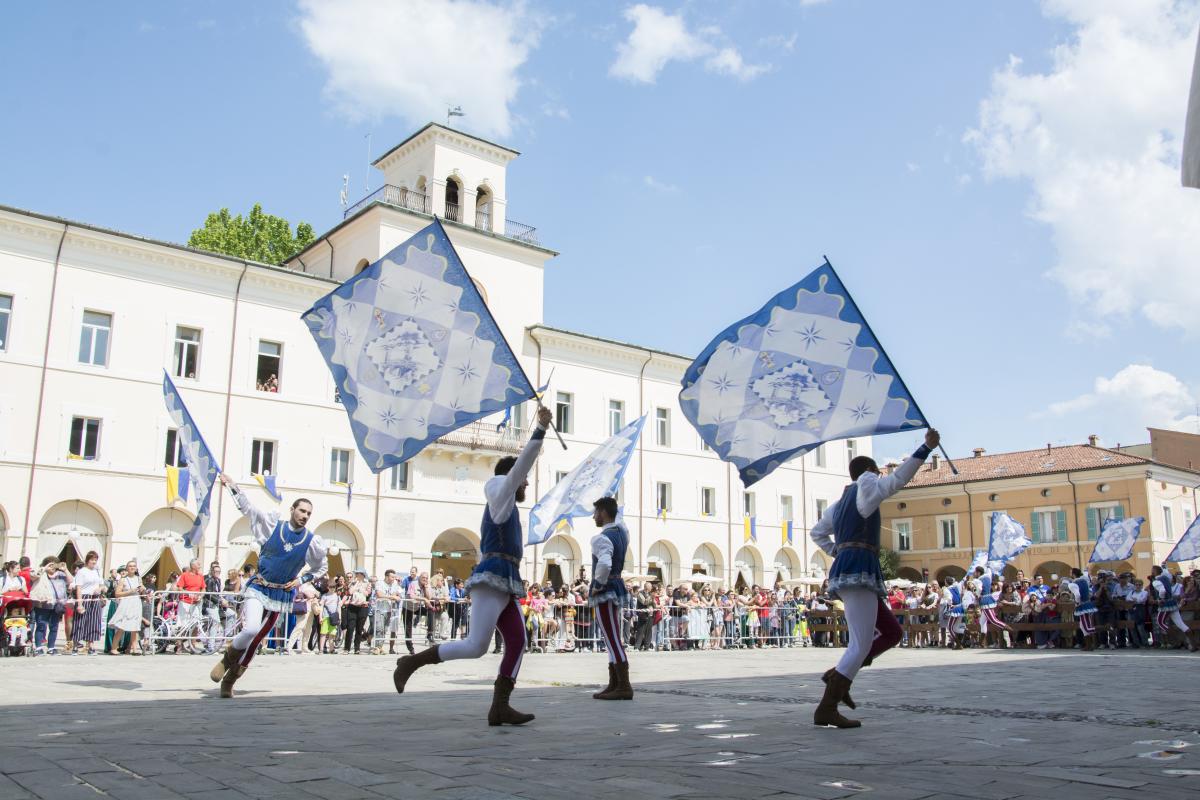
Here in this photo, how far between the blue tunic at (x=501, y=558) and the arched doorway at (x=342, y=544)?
29.9m

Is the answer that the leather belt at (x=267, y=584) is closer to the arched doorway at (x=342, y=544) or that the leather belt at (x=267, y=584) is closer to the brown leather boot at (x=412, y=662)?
the brown leather boot at (x=412, y=662)

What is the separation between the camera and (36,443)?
1200 inches

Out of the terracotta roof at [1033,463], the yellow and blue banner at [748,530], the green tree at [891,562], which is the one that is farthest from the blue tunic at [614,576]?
the green tree at [891,562]

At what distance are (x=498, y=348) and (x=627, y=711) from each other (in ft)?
10.8

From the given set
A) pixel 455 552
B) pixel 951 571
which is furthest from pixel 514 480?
pixel 951 571

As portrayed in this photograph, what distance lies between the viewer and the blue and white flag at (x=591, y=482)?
55.6 feet

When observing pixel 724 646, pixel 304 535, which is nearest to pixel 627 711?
pixel 304 535

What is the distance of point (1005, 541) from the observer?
28.2m

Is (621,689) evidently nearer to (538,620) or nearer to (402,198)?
(538,620)

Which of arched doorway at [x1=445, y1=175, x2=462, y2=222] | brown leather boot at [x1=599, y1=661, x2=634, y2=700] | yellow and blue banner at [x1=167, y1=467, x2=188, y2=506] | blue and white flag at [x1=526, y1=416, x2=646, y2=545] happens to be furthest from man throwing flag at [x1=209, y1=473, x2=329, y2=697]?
arched doorway at [x1=445, y1=175, x2=462, y2=222]

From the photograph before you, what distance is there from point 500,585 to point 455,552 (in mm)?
34241

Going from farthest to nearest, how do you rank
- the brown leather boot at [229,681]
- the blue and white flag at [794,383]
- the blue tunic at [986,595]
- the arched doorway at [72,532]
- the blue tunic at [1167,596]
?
1. the arched doorway at [72,532]
2. the blue tunic at [986,595]
3. the blue tunic at [1167,596]
4. the blue and white flag at [794,383]
5. the brown leather boot at [229,681]

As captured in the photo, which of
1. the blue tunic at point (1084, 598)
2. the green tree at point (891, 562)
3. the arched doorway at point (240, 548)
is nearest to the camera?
the blue tunic at point (1084, 598)

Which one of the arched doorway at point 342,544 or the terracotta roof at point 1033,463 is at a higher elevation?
the terracotta roof at point 1033,463
